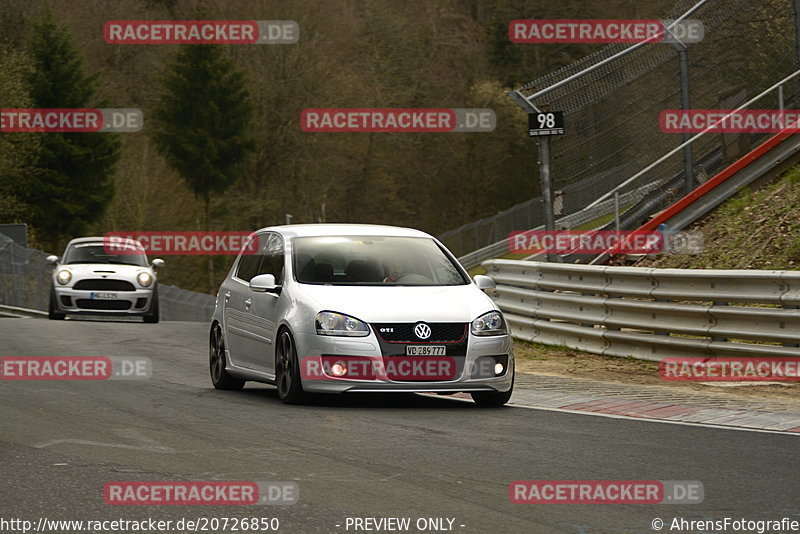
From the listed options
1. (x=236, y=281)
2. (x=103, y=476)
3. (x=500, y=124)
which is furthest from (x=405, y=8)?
(x=103, y=476)

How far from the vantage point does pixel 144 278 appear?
2539 centimetres

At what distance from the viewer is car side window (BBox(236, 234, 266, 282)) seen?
12.9 metres

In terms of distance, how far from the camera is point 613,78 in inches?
805

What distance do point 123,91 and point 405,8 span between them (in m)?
16.6

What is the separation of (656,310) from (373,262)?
392 centimetres

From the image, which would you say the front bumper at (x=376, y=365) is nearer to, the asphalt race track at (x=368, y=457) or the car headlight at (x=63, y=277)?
the asphalt race track at (x=368, y=457)

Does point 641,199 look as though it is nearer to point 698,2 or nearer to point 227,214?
point 698,2
